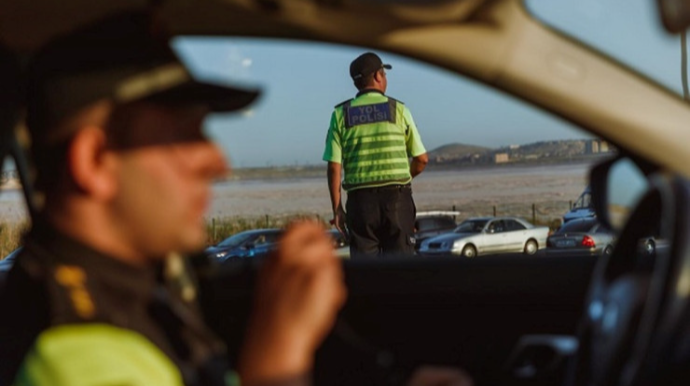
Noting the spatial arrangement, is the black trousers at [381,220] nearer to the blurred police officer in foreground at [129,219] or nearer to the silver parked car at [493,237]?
the blurred police officer in foreground at [129,219]

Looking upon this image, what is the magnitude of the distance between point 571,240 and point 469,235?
175 inches

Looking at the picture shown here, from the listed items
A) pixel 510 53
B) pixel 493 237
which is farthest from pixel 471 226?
pixel 510 53

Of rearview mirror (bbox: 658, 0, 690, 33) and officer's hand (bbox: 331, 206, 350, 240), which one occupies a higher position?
rearview mirror (bbox: 658, 0, 690, 33)

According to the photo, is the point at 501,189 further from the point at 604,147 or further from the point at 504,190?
the point at 604,147

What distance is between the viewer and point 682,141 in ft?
6.90

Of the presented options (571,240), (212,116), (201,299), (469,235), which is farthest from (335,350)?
(469,235)

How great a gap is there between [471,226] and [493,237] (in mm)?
668

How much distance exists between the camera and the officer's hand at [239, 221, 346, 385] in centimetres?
160

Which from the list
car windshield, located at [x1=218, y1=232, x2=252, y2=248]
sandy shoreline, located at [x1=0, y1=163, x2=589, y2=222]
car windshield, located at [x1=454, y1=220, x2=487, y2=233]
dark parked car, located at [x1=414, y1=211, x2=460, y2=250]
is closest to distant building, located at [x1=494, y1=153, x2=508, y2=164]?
sandy shoreline, located at [x1=0, y1=163, x2=589, y2=222]

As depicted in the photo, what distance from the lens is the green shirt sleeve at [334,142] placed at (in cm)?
680

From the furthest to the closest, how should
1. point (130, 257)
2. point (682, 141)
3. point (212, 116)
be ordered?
point (682, 141), point (212, 116), point (130, 257)

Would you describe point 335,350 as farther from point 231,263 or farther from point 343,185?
point 343,185

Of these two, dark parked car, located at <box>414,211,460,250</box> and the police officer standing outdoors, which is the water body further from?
the police officer standing outdoors

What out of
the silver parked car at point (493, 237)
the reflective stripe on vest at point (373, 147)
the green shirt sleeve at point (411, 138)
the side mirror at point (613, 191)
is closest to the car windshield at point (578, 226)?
the silver parked car at point (493, 237)
